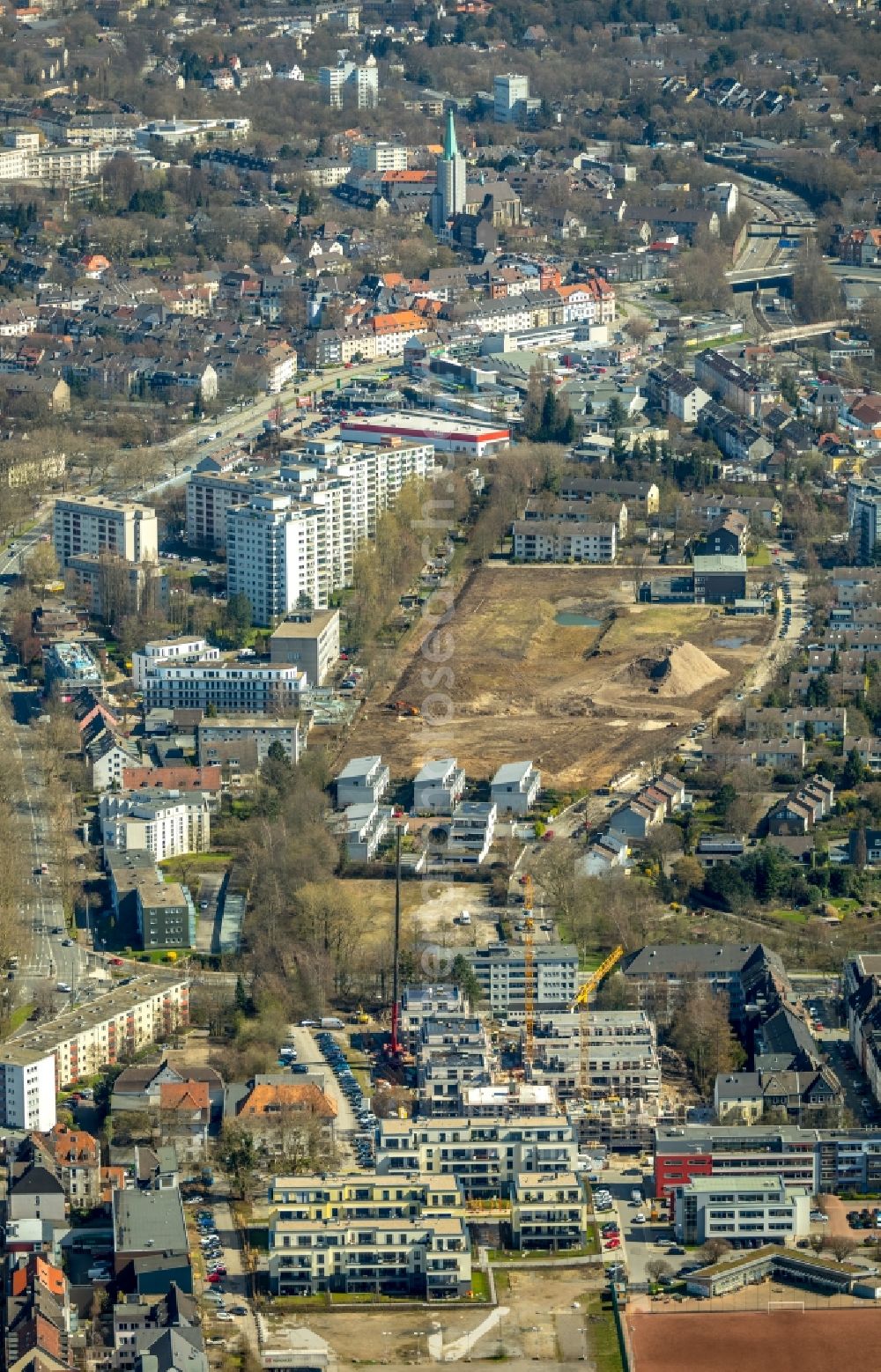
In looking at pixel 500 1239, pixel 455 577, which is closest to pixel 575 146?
pixel 455 577

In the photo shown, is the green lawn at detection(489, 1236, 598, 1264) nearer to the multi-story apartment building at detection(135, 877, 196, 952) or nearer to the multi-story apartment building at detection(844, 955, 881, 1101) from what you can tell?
the multi-story apartment building at detection(844, 955, 881, 1101)

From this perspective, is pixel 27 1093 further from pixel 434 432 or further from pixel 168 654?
pixel 434 432

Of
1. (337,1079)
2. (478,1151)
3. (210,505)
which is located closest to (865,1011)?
(478,1151)

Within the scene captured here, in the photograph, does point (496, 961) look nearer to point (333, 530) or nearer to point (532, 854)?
point (532, 854)

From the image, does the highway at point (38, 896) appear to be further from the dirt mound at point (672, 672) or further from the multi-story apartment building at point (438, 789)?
the dirt mound at point (672, 672)

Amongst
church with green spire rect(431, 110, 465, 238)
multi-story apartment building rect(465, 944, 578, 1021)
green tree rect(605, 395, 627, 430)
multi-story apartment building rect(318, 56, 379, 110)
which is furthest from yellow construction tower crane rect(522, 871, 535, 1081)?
multi-story apartment building rect(318, 56, 379, 110)

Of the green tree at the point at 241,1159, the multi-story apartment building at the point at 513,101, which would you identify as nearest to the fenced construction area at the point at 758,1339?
the green tree at the point at 241,1159
